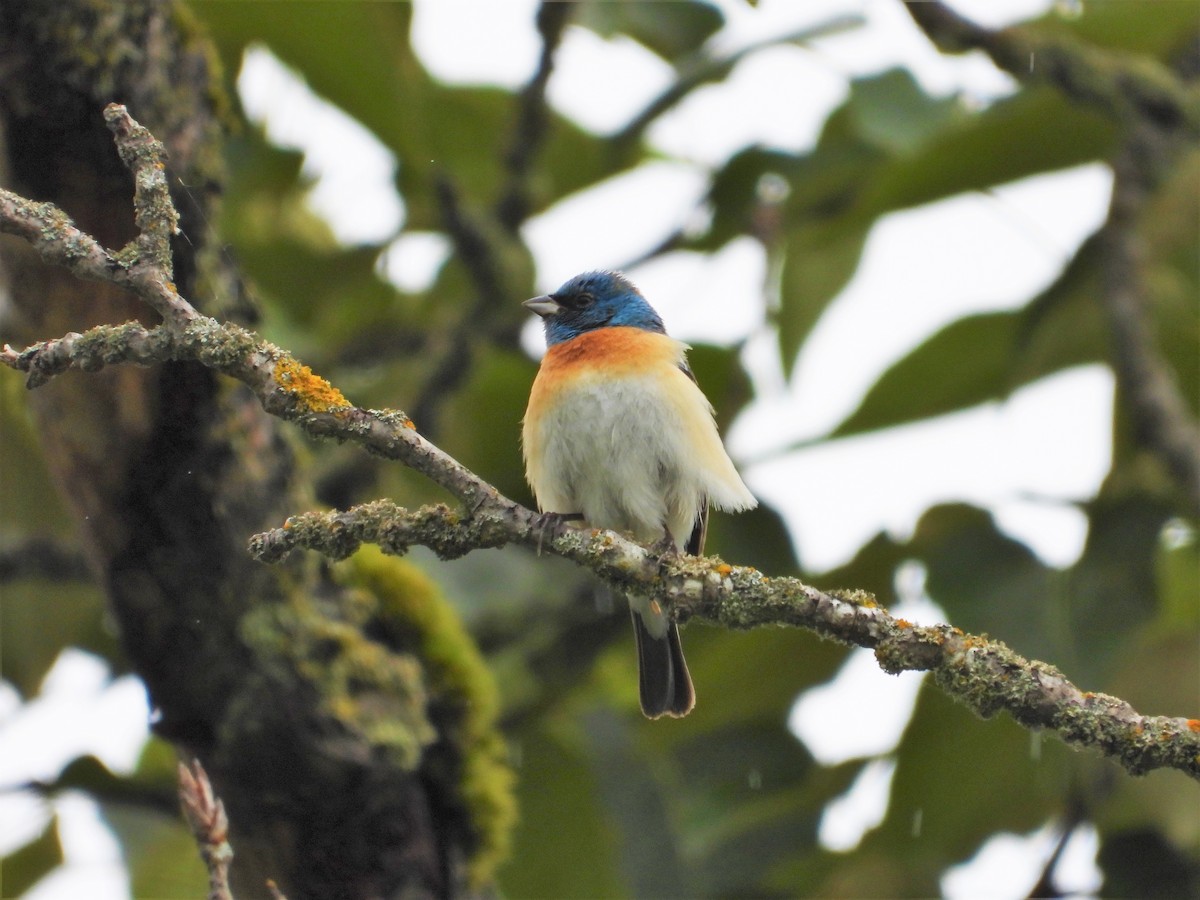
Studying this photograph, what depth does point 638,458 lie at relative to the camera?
473 cm

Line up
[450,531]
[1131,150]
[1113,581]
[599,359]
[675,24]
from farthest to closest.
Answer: [675,24] → [1131,150] → [1113,581] → [599,359] → [450,531]

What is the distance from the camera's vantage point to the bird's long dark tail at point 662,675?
15.4ft

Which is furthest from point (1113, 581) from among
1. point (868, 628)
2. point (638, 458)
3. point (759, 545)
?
point (868, 628)

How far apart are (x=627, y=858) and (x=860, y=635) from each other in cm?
253

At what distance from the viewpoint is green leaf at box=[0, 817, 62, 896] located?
17.9 feet

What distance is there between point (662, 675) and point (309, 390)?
256 centimetres

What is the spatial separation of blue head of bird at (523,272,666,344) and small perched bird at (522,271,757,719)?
649 mm

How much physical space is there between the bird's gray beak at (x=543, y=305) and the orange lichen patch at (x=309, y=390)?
123 inches

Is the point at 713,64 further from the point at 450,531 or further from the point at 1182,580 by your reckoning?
the point at 450,531

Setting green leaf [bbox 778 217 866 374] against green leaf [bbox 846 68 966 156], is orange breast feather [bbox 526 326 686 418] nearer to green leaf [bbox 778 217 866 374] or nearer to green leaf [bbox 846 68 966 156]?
green leaf [bbox 778 217 866 374]

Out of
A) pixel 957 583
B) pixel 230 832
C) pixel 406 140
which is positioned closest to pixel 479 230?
pixel 406 140

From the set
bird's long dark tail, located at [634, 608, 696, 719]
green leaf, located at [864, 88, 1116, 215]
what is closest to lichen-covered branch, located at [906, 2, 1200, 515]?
green leaf, located at [864, 88, 1116, 215]

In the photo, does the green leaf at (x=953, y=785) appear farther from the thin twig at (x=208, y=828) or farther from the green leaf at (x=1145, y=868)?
the thin twig at (x=208, y=828)

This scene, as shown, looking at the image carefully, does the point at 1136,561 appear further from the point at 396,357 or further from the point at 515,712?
the point at 396,357
